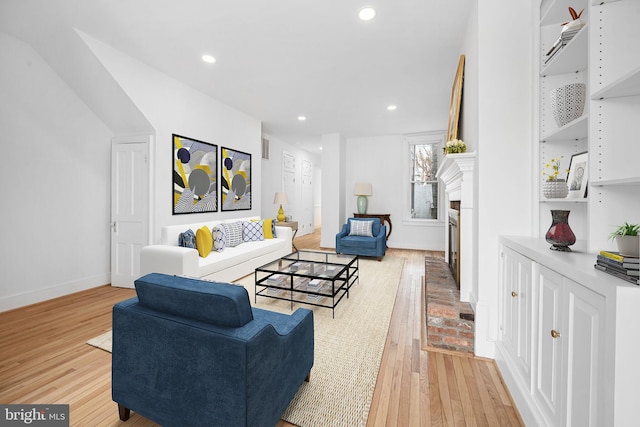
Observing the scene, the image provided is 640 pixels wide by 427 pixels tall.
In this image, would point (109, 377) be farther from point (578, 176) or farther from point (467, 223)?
point (578, 176)

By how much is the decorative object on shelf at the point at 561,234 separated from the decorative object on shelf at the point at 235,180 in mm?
4271

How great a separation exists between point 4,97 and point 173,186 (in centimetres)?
176

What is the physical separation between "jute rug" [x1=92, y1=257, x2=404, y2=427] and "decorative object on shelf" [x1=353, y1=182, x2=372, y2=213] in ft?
10.0

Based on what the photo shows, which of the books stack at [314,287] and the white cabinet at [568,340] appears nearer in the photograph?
the white cabinet at [568,340]

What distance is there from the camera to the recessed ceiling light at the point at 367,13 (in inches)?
90.5

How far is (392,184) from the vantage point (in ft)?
21.6

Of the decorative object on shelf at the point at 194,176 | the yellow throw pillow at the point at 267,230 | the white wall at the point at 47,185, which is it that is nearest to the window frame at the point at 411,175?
the yellow throw pillow at the point at 267,230

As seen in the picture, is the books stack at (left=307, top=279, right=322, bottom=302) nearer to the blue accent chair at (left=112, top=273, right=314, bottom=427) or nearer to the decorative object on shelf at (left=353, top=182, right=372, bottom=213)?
the blue accent chair at (left=112, top=273, right=314, bottom=427)

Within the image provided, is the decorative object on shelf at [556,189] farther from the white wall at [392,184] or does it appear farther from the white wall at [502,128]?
the white wall at [392,184]

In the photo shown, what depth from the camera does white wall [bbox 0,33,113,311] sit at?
280 cm

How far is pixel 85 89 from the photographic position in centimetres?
322

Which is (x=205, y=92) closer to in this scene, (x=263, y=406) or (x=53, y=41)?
(x=53, y=41)

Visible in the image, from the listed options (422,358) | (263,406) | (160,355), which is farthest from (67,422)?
(422,358)

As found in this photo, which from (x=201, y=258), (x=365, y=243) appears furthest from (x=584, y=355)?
(x=365, y=243)
